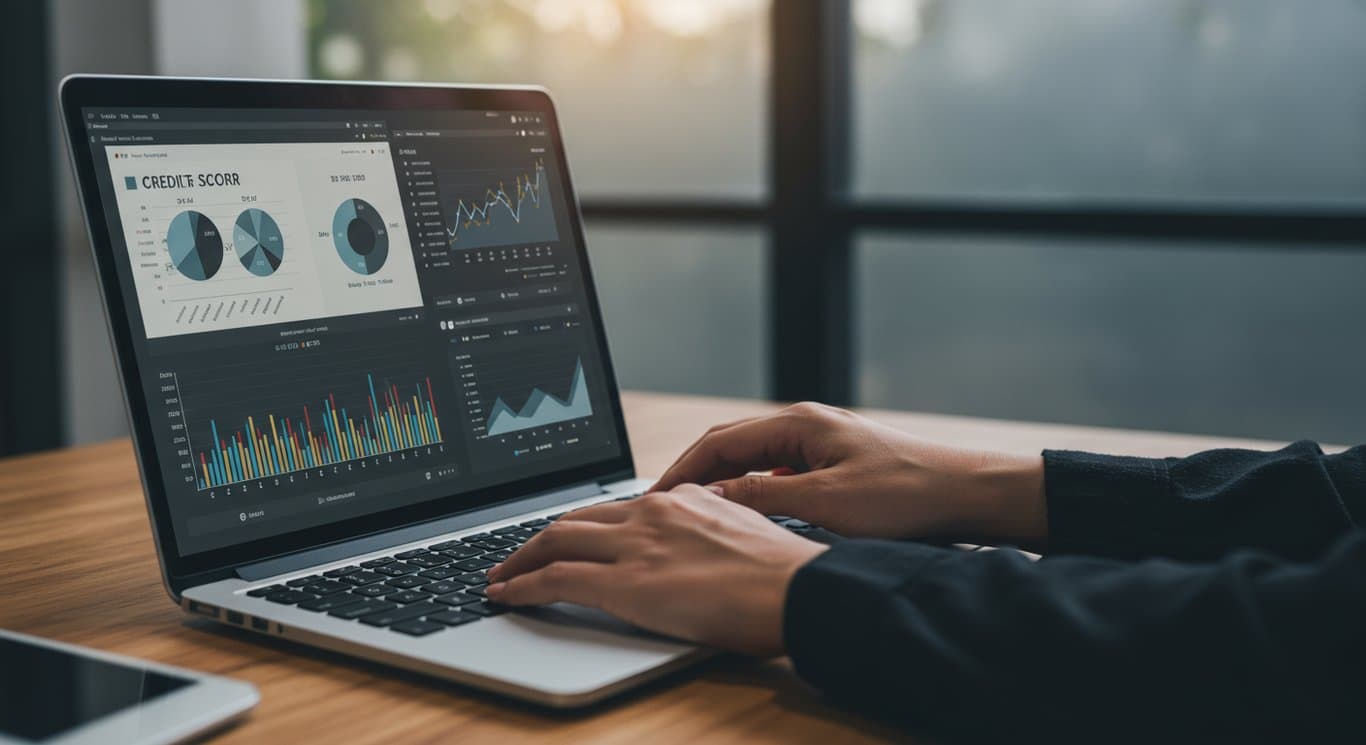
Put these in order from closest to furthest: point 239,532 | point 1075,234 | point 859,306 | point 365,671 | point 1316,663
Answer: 1. point 1316,663
2. point 365,671
3. point 239,532
4. point 1075,234
5. point 859,306

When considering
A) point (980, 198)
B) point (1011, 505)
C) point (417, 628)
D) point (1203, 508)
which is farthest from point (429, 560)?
point (980, 198)

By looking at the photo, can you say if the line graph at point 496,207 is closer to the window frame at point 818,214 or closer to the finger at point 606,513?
the finger at point 606,513

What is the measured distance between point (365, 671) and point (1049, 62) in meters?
2.32

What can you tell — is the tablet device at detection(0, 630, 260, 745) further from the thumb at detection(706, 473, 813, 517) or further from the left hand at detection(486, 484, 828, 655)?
the thumb at detection(706, 473, 813, 517)

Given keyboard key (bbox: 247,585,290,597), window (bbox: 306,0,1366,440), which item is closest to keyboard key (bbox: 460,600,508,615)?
keyboard key (bbox: 247,585,290,597)

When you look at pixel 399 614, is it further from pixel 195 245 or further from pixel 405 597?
pixel 195 245

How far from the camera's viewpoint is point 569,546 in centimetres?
69

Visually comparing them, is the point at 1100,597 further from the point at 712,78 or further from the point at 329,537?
the point at 712,78

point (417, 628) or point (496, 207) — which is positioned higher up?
point (496, 207)

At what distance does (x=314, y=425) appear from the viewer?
82 centimetres

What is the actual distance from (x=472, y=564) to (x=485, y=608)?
→ 9cm

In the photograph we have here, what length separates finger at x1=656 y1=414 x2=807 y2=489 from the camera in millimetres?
884

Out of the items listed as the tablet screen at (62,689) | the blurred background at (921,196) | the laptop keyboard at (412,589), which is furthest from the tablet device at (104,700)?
the blurred background at (921,196)

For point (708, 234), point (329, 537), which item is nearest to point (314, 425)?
point (329, 537)
